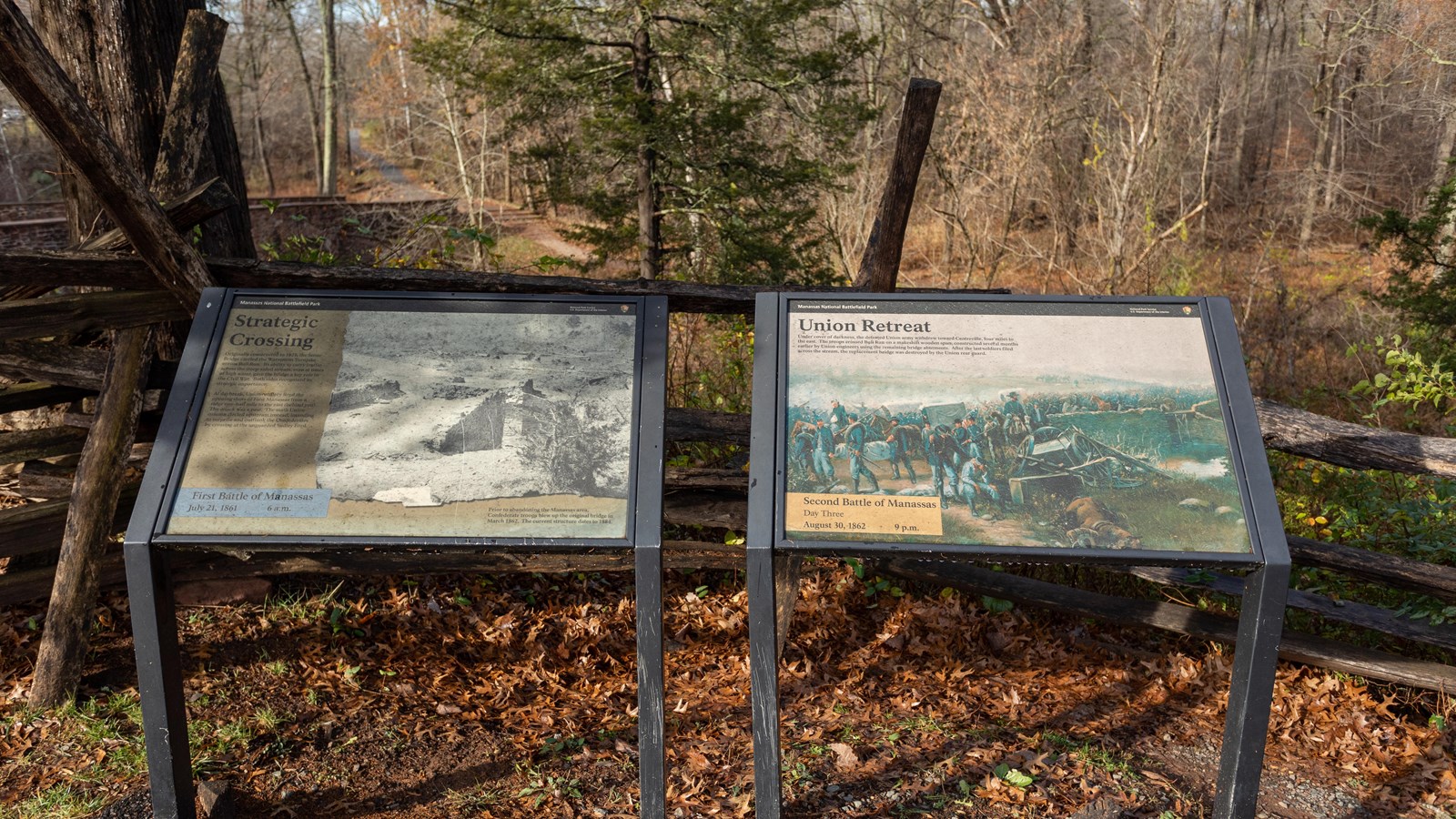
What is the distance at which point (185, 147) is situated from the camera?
4.05 metres

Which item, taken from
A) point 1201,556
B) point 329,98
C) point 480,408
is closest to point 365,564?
point 480,408

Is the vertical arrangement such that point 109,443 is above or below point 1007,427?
below

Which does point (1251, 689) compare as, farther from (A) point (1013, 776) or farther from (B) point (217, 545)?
(B) point (217, 545)

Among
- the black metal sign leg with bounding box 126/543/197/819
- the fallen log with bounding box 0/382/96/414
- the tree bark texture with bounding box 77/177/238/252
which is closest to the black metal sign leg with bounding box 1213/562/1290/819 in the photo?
the black metal sign leg with bounding box 126/543/197/819

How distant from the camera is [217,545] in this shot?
2.69 meters

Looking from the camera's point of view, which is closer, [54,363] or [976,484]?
[976,484]

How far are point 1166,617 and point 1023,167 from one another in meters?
9.31

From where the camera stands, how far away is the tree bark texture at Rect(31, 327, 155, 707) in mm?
3668

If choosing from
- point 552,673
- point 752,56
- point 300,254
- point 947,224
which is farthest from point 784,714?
point 947,224

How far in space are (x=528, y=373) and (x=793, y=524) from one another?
3.21 ft

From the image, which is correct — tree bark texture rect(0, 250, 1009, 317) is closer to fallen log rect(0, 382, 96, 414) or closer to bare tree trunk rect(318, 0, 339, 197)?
fallen log rect(0, 382, 96, 414)

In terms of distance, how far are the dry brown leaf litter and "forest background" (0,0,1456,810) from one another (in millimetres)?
412

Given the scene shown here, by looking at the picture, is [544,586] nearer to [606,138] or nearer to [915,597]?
[915,597]

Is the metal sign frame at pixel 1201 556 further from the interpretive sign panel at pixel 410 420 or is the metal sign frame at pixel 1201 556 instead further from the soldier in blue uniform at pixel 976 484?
the interpretive sign panel at pixel 410 420
